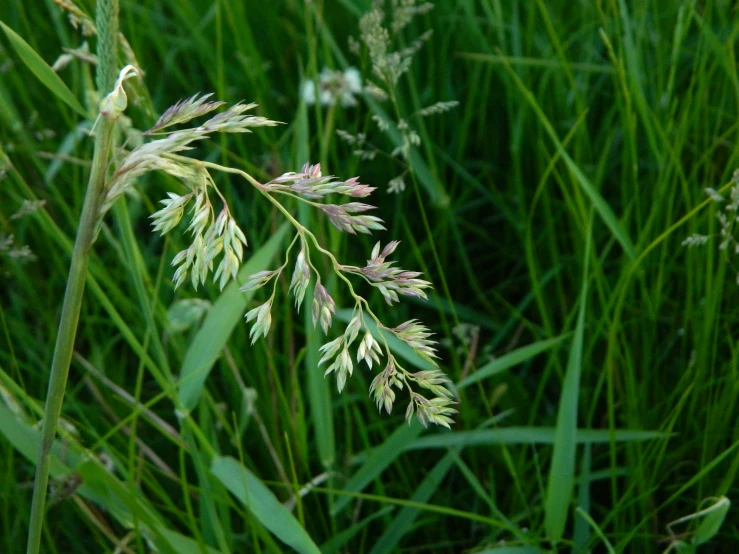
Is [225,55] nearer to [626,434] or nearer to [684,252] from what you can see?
[684,252]

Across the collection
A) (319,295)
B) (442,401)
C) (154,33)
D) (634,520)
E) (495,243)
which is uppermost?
(154,33)

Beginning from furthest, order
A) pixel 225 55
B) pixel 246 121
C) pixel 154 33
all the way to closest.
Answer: pixel 225 55 → pixel 154 33 → pixel 246 121

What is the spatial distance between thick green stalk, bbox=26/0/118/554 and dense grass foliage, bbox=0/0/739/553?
0.27m

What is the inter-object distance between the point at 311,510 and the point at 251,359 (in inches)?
11.5

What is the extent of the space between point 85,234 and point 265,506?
0.51 meters

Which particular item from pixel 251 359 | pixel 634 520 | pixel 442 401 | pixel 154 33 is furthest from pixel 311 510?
pixel 154 33

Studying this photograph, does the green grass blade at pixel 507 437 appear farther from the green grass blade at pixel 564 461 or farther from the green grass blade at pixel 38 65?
the green grass blade at pixel 38 65

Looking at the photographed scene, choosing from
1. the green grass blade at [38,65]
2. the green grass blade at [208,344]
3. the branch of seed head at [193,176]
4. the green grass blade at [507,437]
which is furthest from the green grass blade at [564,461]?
the green grass blade at [38,65]

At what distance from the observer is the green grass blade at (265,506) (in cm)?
89

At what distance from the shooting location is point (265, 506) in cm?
96

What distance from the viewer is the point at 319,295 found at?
0.65 meters

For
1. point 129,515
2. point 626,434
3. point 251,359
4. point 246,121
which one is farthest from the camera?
point 251,359

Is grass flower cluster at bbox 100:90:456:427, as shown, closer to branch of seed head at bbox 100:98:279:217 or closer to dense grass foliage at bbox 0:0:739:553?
branch of seed head at bbox 100:98:279:217

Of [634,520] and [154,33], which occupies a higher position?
[154,33]
